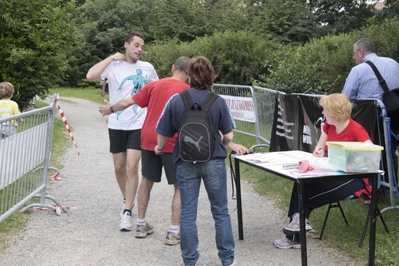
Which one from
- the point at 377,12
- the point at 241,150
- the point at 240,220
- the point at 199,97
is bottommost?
the point at 240,220

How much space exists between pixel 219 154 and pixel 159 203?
297cm

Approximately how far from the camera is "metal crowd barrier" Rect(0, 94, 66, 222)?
5909 mm

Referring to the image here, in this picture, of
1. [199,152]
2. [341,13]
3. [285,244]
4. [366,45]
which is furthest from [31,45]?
[341,13]

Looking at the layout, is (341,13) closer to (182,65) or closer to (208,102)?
(182,65)

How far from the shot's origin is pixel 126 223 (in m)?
6.27

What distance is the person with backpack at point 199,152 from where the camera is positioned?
4.77 meters

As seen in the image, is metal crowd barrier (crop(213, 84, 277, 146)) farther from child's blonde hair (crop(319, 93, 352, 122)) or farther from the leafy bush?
child's blonde hair (crop(319, 93, 352, 122))

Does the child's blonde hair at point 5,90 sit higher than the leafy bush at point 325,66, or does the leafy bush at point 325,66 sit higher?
the leafy bush at point 325,66

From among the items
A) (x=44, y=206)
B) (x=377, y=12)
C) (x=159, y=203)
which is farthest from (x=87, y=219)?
(x=377, y=12)

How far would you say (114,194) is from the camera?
8289mm

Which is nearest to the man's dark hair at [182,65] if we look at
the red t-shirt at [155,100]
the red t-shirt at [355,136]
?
the red t-shirt at [155,100]

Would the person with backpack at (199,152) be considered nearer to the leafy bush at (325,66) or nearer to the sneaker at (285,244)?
the sneaker at (285,244)

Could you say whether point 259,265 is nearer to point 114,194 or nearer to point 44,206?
point 44,206

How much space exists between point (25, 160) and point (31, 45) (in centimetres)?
1263
